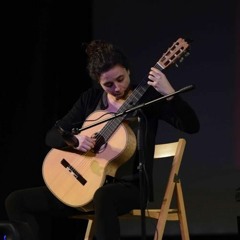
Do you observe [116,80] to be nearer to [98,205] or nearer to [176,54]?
[176,54]

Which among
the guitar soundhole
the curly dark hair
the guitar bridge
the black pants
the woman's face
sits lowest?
the black pants

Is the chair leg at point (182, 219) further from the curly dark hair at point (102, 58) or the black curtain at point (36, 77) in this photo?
the black curtain at point (36, 77)

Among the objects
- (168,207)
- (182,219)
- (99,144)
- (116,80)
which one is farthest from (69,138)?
(182,219)

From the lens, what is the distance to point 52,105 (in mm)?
3557

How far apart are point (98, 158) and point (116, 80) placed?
1.28ft

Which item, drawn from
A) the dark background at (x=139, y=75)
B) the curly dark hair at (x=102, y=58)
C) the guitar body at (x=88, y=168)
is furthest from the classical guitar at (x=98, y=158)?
the dark background at (x=139, y=75)

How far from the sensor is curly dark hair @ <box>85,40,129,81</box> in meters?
2.45

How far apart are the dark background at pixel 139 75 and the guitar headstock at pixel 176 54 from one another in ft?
3.50

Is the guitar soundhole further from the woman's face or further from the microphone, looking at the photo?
the woman's face

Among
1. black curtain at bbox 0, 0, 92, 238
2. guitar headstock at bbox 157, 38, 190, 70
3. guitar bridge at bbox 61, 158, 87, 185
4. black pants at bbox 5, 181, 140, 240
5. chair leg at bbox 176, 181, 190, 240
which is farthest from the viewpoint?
black curtain at bbox 0, 0, 92, 238

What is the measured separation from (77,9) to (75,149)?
155 cm

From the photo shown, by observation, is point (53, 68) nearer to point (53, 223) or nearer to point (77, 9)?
point (77, 9)

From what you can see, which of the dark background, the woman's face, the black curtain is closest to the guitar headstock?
the woman's face

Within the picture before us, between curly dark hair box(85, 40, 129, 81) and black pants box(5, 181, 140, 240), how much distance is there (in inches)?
22.2
